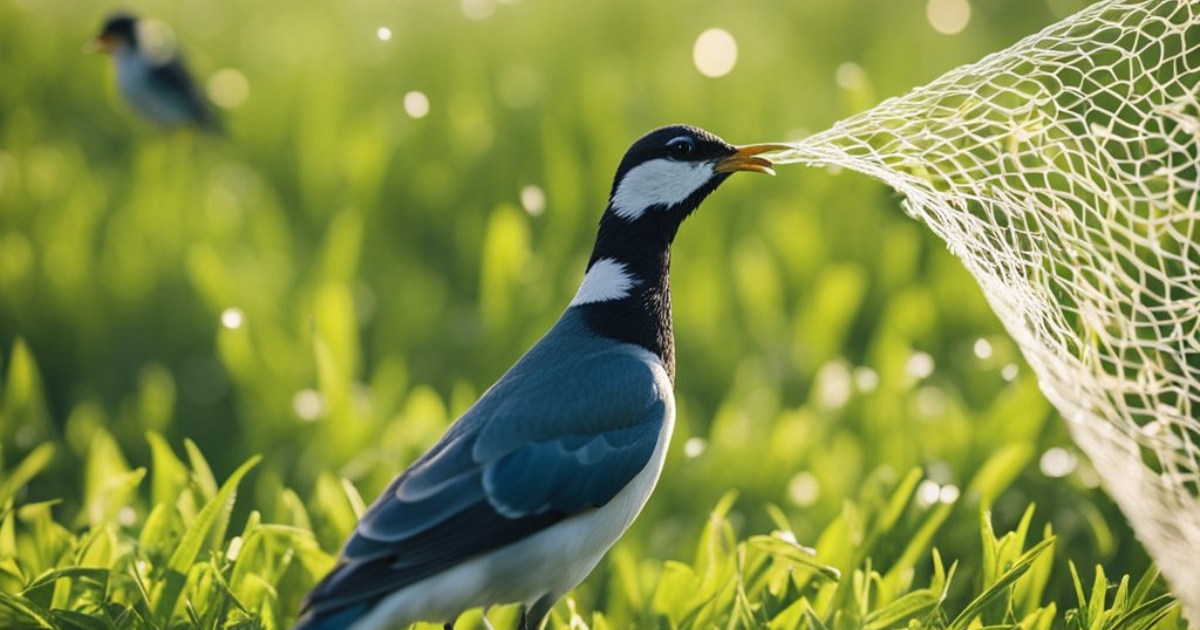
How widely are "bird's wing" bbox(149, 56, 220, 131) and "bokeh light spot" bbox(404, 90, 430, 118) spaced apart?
932mm

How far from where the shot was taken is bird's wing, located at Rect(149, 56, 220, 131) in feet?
20.3

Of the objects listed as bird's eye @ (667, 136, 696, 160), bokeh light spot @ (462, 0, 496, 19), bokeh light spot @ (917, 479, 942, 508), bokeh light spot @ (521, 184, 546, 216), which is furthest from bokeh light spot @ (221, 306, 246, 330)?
bokeh light spot @ (462, 0, 496, 19)

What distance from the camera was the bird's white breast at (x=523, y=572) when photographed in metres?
2.42

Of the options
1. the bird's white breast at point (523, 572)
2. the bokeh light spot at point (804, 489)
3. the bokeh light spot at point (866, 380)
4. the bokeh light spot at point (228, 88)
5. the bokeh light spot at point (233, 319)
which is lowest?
the bokeh light spot at point (804, 489)

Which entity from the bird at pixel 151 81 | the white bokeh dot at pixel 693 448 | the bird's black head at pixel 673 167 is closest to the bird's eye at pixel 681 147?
the bird's black head at pixel 673 167

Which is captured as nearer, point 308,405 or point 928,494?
point 928,494

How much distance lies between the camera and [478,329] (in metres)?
4.58

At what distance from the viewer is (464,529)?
244cm

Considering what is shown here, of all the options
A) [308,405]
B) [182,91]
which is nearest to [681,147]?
[308,405]

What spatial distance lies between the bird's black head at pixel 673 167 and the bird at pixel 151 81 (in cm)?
377

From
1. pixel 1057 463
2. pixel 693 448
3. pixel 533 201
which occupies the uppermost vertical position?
pixel 533 201

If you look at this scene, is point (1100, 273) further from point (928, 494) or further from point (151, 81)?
point (151, 81)

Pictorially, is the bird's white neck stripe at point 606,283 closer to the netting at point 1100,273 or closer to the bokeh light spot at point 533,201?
the netting at point 1100,273

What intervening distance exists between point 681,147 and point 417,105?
3.17 meters
